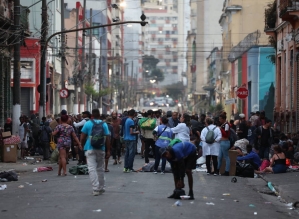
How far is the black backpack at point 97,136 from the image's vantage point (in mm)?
16125

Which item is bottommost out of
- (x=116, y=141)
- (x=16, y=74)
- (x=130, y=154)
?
(x=130, y=154)

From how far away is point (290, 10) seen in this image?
2997 cm

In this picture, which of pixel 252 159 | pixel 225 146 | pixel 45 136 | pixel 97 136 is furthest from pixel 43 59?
pixel 97 136

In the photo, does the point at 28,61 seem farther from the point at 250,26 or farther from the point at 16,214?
the point at 16,214

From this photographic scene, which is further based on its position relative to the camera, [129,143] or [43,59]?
[43,59]

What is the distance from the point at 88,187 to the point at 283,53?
21272 millimetres

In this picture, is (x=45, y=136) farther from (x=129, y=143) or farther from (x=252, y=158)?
(x=252, y=158)

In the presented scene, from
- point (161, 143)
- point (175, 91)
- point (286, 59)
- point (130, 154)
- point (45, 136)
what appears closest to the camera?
point (161, 143)

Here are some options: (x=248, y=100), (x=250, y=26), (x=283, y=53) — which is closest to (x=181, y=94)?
(x=250, y=26)

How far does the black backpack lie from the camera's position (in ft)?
52.9

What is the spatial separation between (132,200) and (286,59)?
22.4 m

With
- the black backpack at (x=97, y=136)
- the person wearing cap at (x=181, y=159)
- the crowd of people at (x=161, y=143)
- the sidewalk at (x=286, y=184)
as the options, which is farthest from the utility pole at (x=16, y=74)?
the person wearing cap at (x=181, y=159)

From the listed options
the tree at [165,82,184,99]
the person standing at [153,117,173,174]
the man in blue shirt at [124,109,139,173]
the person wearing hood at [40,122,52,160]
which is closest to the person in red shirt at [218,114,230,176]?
the person standing at [153,117,173,174]

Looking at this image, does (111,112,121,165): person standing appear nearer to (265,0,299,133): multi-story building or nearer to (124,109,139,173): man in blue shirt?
(124,109,139,173): man in blue shirt
